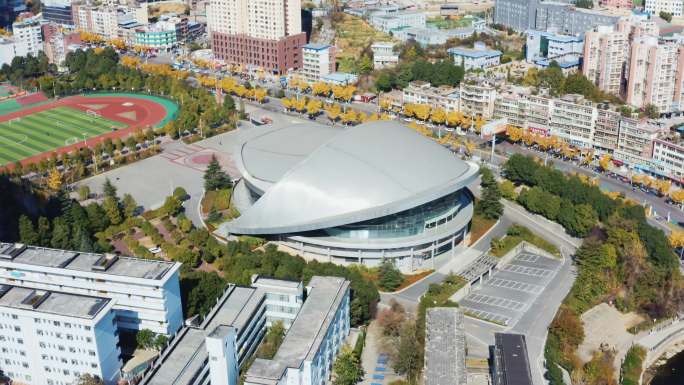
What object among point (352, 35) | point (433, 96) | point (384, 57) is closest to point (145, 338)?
point (433, 96)

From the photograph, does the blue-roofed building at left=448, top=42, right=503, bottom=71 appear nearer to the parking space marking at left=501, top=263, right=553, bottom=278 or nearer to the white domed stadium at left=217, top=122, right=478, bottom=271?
the white domed stadium at left=217, top=122, right=478, bottom=271

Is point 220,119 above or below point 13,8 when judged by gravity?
below

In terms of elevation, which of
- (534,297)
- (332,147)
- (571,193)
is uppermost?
(332,147)

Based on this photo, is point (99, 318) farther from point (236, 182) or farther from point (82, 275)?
point (236, 182)

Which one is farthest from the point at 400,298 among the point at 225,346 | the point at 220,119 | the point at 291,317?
the point at 220,119

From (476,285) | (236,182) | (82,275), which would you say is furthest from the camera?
(236,182)

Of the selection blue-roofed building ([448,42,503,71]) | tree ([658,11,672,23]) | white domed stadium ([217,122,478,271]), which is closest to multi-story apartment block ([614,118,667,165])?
white domed stadium ([217,122,478,271])

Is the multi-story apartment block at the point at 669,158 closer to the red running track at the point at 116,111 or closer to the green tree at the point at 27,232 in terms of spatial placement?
the red running track at the point at 116,111
